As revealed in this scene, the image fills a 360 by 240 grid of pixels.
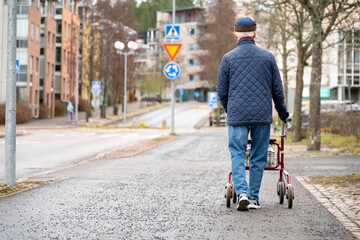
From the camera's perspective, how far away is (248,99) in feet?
23.2

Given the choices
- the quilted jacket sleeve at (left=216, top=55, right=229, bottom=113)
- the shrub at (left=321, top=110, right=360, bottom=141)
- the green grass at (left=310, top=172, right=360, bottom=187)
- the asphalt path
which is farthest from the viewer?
the shrub at (left=321, top=110, right=360, bottom=141)

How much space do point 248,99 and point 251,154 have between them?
24.6 inches

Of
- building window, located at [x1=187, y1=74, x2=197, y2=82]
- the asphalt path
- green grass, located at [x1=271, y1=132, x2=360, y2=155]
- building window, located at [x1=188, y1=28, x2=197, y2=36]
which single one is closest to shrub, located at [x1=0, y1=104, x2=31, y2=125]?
green grass, located at [x1=271, y1=132, x2=360, y2=155]

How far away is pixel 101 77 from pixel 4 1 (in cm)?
1289

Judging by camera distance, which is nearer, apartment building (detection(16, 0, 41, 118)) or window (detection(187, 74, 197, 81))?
apartment building (detection(16, 0, 41, 118))

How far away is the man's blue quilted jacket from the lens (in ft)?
23.2

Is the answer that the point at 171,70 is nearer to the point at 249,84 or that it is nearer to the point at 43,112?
the point at 249,84

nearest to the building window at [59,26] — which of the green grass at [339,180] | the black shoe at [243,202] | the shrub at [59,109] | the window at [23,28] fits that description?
the shrub at [59,109]

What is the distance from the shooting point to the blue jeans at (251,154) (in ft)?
23.3

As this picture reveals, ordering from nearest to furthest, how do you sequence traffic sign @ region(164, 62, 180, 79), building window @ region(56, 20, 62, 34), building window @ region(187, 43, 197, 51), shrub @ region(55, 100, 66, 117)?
traffic sign @ region(164, 62, 180, 79) → shrub @ region(55, 100, 66, 117) → building window @ region(56, 20, 62, 34) → building window @ region(187, 43, 197, 51)

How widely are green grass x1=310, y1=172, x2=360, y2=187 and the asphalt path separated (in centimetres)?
50

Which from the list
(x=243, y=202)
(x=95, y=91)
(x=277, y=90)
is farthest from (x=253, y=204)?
(x=95, y=91)

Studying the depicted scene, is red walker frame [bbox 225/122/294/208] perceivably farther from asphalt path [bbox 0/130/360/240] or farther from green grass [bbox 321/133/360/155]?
green grass [bbox 321/133/360/155]

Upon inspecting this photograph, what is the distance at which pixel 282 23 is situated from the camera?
30.7m
